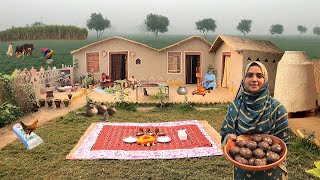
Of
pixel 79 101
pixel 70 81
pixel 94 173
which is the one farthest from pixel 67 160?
pixel 70 81

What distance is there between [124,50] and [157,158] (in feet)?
42.7

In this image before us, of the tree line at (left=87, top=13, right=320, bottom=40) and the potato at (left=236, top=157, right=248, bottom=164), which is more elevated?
the tree line at (left=87, top=13, right=320, bottom=40)

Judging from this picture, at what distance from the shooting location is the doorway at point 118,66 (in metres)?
19.6

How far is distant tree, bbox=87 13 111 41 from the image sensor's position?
3086 inches

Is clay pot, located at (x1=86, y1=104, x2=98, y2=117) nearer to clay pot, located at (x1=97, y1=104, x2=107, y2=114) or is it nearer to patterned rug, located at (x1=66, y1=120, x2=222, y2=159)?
clay pot, located at (x1=97, y1=104, x2=107, y2=114)

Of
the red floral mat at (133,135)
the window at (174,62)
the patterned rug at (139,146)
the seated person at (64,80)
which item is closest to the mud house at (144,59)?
the window at (174,62)

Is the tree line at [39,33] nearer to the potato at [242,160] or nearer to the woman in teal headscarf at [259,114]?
the woman in teal headscarf at [259,114]

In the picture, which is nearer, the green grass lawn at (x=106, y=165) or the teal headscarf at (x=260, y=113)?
the teal headscarf at (x=260, y=113)

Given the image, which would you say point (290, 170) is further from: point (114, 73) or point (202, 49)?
point (114, 73)

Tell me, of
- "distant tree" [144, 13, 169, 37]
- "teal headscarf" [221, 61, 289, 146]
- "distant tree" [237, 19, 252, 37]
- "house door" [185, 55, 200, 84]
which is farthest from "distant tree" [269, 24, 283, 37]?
"teal headscarf" [221, 61, 289, 146]

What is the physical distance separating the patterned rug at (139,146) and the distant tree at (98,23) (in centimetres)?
7207

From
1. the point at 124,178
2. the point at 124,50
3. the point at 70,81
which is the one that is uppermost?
the point at 124,50

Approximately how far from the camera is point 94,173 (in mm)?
6258

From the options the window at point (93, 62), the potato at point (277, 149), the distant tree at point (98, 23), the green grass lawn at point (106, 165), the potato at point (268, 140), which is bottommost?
the green grass lawn at point (106, 165)
